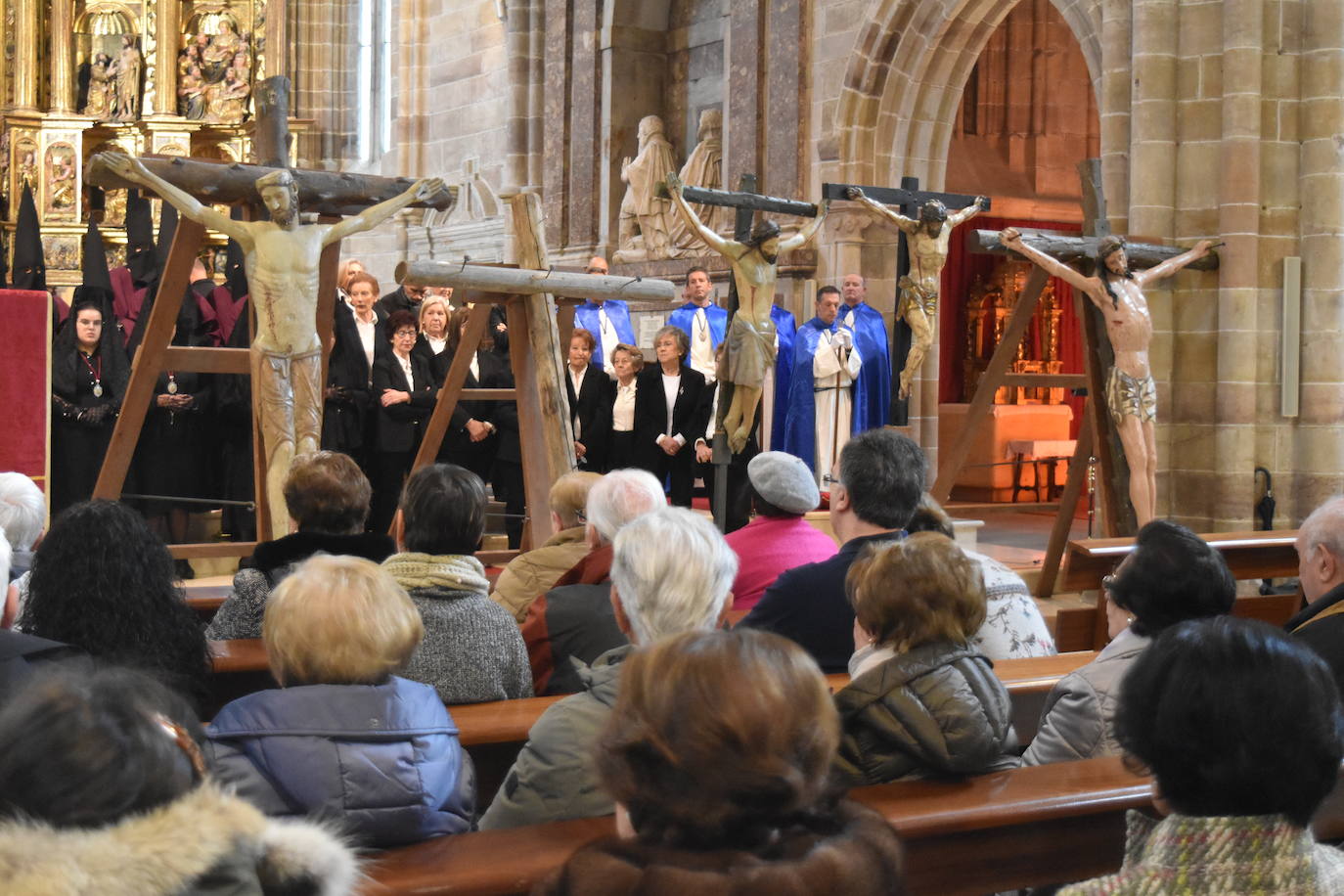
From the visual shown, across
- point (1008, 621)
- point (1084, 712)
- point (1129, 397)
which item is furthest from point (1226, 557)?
point (1084, 712)

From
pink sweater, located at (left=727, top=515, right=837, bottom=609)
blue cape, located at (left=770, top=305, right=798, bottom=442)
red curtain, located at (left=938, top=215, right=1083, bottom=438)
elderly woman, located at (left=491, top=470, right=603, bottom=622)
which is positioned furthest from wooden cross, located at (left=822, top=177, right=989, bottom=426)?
red curtain, located at (left=938, top=215, right=1083, bottom=438)

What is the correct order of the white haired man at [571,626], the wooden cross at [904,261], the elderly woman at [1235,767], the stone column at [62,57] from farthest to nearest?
the stone column at [62,57] < the wooden cross at [904,261] < the white haired man at [571,626] < the elderly woman at [1235,767]

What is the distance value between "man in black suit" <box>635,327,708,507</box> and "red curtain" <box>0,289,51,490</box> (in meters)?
3.33

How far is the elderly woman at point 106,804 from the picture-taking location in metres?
1.27

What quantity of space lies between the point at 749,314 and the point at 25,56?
1168 centimetres

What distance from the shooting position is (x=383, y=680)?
2297 millimetres

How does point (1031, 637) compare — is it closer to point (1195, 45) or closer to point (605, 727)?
point (605, 727)

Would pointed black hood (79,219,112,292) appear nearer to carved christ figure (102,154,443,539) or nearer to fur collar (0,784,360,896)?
carved christ figure (102,154,443,539)

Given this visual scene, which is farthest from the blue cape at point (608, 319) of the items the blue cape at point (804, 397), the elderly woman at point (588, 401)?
the elderly woman at point (588, 401)

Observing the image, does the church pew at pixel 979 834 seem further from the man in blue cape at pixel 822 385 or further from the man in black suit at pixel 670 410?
the man in blue cape at pixel 822 385

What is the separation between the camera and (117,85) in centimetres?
1673

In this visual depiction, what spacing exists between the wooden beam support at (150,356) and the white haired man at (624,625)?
3.57m

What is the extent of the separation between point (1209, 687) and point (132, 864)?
1064 mm

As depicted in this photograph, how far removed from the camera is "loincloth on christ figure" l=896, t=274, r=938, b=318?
8.46 metres
